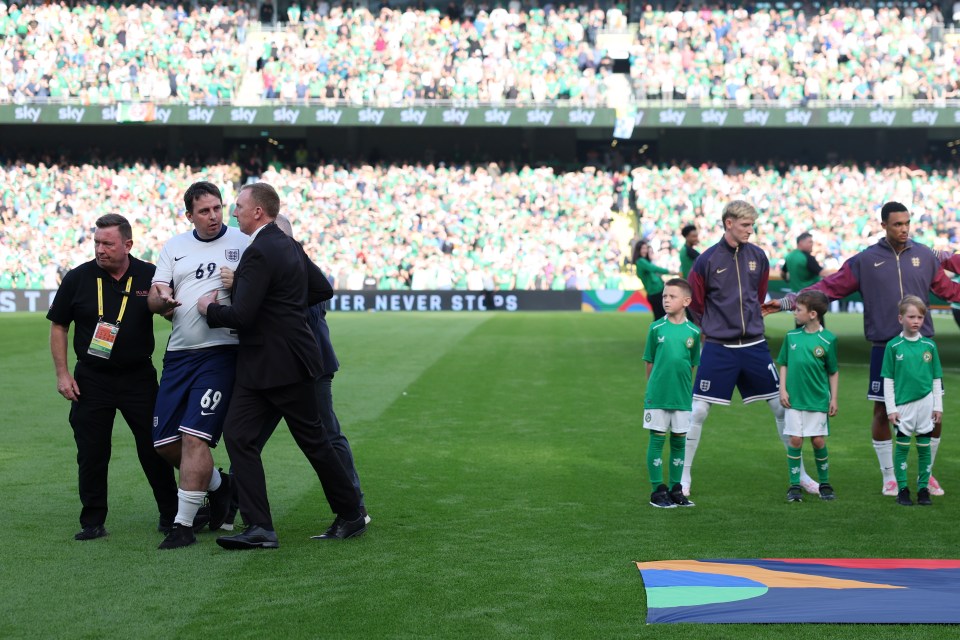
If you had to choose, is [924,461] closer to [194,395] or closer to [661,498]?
[661,498]

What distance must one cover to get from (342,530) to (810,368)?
11.9ft

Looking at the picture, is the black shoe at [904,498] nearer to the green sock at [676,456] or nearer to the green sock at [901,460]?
the green sock at [901,460]

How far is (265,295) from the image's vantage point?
21.0 ft

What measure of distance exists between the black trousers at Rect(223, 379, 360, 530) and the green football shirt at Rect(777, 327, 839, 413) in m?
3.45

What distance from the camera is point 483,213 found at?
133ft

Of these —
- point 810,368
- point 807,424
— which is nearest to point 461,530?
point 807,424

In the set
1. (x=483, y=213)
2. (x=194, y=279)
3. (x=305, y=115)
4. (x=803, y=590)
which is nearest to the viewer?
(x=803, y=590)

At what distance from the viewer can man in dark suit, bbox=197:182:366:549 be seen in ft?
20.9

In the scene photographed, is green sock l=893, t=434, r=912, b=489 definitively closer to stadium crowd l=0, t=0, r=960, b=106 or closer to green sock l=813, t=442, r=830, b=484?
green sock l=813, t=442, r=830, b=484

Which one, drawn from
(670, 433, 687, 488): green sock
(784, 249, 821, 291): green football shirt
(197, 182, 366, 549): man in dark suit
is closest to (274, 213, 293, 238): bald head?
(197, 182, 366, 549): man in dark suit

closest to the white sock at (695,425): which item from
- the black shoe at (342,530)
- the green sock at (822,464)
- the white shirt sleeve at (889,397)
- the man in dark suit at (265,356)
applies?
the green sock at (822,464)

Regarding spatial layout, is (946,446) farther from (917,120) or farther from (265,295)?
(917,120)

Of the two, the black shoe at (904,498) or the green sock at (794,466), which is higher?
the green sock at (794,466)

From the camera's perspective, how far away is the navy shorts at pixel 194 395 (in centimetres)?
650
